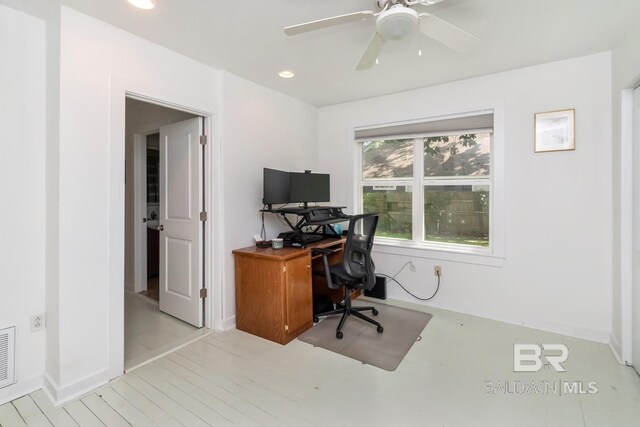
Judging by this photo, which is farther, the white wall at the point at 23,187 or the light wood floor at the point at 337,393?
the white wall at the point at 23,187

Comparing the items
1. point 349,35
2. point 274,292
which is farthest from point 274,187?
point 349,35

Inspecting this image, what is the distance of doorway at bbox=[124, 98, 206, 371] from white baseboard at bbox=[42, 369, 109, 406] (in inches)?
8.0

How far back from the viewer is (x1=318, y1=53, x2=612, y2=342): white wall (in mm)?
2531

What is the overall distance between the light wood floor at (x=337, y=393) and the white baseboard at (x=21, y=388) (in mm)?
55

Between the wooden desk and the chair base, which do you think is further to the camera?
the chair base

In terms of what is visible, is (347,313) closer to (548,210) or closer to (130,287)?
(548,210)

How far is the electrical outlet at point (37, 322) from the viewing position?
1.99 metres

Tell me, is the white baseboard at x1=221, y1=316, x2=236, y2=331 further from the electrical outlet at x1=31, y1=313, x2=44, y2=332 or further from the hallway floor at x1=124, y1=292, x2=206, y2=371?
the electrical outlet at x1=31, y1=313, x2=44, y2=332

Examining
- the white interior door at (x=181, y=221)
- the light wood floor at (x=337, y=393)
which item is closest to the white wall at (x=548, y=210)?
the light wood floor at (x=337, y=393)

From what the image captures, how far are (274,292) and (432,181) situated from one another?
7.06 ft

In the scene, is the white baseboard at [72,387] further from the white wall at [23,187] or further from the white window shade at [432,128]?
the white window shade at [432,128]

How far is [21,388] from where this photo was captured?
6.35 ft

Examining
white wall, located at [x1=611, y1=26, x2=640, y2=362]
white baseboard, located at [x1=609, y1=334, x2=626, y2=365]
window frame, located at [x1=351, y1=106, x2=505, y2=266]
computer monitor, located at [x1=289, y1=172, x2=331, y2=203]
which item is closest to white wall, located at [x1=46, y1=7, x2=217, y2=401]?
computer monitor, located at [x1=289, y1=172, x2=331, y2=203]

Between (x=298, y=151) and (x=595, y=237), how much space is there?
9.93 feet
